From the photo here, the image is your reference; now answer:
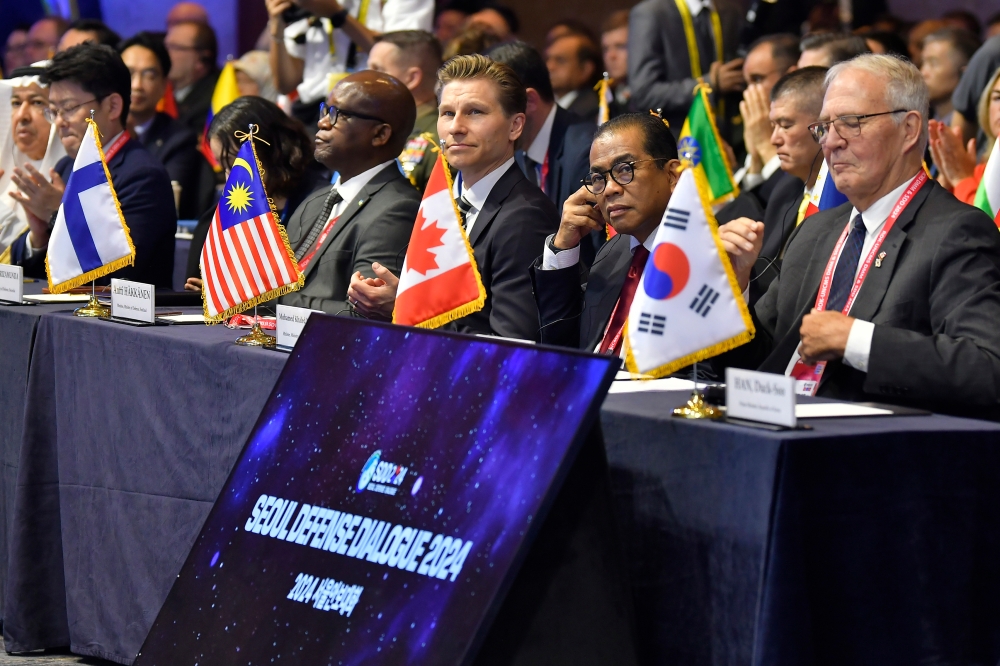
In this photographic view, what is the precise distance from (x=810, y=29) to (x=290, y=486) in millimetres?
5757

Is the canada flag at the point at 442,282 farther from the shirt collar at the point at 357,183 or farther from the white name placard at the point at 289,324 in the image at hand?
the shirt collar at the point at 357,183

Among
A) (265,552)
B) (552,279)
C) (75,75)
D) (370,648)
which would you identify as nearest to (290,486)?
(265,552)

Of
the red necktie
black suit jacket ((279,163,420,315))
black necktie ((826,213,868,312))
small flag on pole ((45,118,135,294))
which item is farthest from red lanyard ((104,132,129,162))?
black necktie ((826,213,868,312))

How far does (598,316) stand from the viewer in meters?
3.61

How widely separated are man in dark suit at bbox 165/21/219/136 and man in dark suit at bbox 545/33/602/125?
2498mm

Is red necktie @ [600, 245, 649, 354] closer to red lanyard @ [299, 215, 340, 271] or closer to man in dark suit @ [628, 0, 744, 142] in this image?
red lanyard @ [299, 215, 340, 271]

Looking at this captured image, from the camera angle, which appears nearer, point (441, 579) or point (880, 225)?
point (441, 579)

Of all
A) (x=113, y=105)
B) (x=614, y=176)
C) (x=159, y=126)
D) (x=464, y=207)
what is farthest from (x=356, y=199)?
(x=159, y=126)

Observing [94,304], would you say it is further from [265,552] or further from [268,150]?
[265,552]

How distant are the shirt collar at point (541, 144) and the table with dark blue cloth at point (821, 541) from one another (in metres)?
3.33

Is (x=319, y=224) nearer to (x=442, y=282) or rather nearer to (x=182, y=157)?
(x=442, y=282)

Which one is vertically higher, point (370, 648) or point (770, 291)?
point (770, 291)

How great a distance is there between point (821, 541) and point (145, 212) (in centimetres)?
332

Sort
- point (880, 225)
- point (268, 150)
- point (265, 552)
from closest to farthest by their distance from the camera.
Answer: point (265, 552), point (880, 225), point (268, 150)
